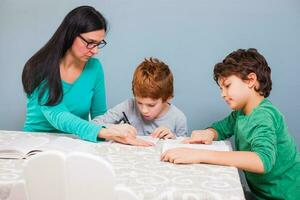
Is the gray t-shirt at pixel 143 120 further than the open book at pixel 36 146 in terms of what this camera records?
Yes

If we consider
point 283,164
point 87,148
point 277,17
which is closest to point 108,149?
point 87,148

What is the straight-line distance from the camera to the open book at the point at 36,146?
1.12 metres

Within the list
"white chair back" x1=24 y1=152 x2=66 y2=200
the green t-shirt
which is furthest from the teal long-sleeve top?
"white chair back" x1=24 y1=152 x2=66 y2=200

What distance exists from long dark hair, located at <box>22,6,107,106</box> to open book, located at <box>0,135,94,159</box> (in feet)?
0.56

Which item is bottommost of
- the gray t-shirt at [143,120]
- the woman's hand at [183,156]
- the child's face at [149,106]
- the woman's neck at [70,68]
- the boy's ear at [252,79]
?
the gray t-shirt at [143,120]

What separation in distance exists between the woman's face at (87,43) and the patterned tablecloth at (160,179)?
0.43m

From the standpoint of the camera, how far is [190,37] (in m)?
1.97

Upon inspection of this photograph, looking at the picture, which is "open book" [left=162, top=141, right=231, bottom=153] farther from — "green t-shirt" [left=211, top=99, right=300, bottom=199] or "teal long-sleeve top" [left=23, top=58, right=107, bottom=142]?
"teal long-sleeve top" [left=23, top=58, right=107, bottom=142]

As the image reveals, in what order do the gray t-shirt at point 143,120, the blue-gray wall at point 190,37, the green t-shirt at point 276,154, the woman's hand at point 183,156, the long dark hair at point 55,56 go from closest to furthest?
1. the woman's hand at point 183,156
2. the green t-shirt at point 276,154
3. the long dark hair at point 55,56
4. the gray t-shirt at point 143,120
5. the blue-gray wall at point 190,37

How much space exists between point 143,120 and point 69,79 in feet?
1.07

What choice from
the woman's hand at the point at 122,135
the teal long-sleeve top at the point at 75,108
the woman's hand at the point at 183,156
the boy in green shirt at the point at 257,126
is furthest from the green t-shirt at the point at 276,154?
the teal long-sleeve top at the point at 75,108

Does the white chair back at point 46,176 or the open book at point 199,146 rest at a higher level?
the white chair back at point 46,176

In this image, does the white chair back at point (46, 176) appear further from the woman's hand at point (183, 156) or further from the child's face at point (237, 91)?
the child's face at point (237, 91)

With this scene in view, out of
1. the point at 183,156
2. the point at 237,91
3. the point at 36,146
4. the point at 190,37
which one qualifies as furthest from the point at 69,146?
the point at 190,37
